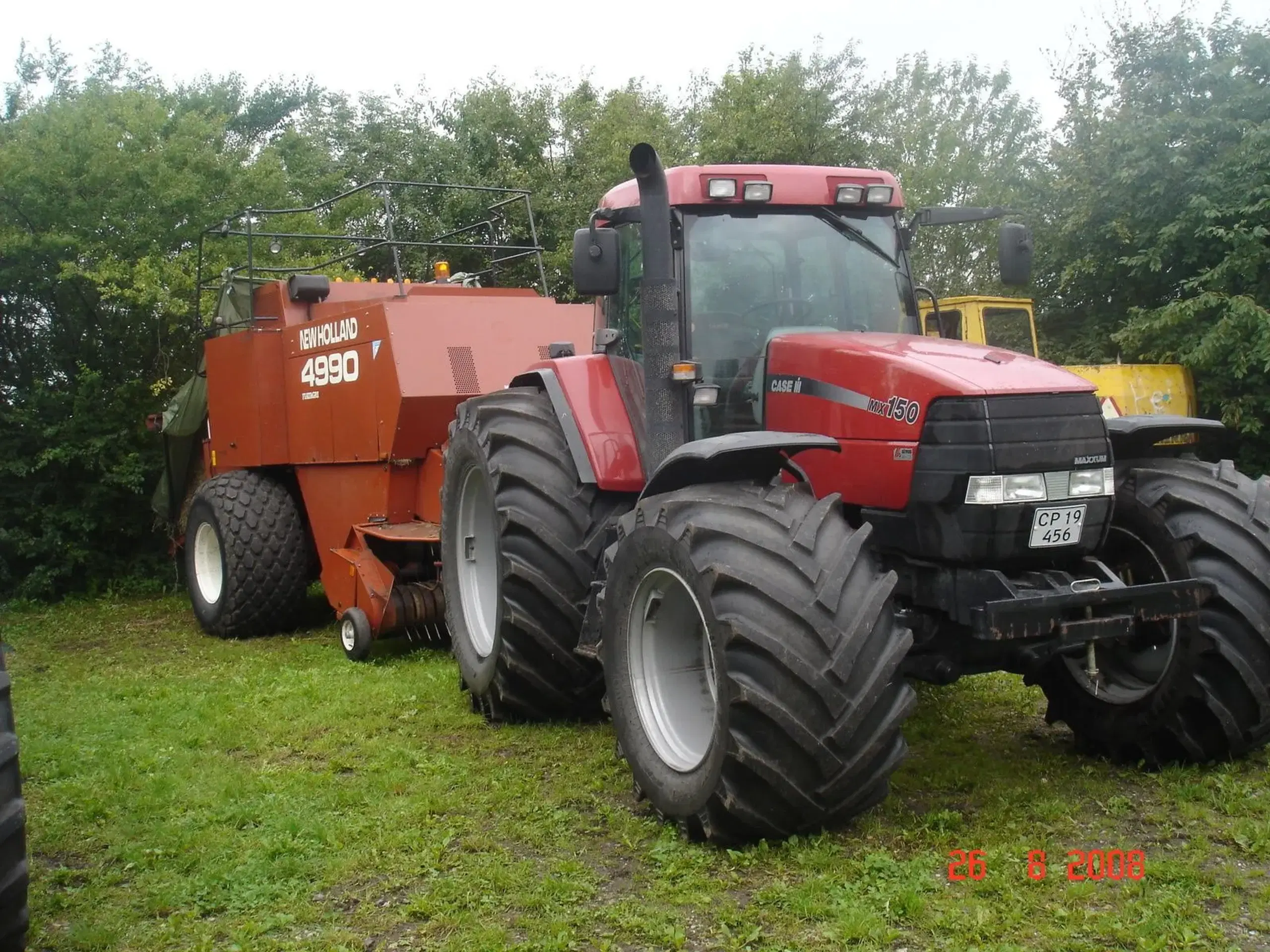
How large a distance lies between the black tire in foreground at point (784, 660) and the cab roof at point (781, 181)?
4.86 ft

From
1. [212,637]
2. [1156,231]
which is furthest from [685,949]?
[1156,231]

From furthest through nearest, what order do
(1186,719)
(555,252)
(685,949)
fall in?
1. (555,252)
2. (1186,719)
3. (685,949)

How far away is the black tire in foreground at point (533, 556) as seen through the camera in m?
5.59

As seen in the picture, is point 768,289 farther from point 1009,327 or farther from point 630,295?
point 1009,327

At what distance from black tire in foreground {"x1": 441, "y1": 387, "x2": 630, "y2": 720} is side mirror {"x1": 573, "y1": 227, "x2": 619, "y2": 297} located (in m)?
0.93

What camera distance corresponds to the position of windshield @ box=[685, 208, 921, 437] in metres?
5.20

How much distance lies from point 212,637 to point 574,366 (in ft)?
16.9

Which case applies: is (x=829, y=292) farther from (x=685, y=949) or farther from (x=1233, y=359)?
(x=1233, y=359)

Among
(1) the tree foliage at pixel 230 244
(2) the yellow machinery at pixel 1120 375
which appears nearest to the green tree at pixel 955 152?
(1) the tree foliage at pixel 230 244

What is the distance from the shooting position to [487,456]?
596cm

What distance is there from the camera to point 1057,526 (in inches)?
173
